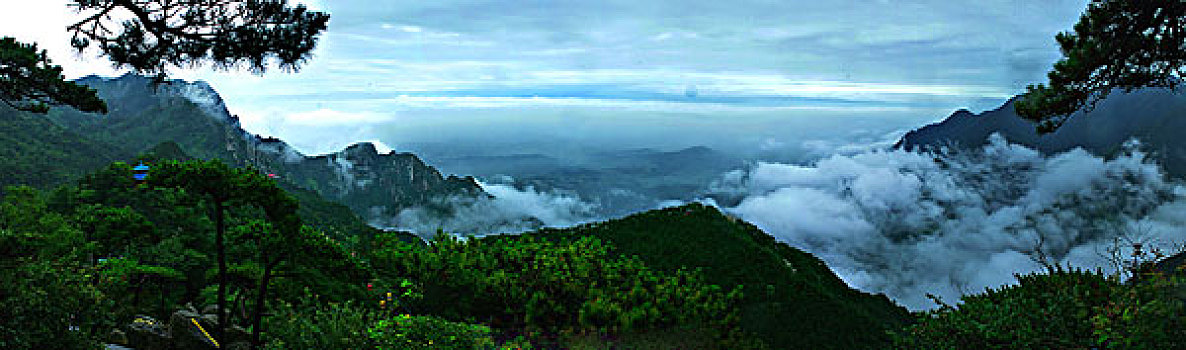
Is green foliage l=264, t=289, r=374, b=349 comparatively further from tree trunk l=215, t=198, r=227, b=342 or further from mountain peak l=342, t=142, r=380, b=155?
mountain peak l=342, t=142, r=380, b=155

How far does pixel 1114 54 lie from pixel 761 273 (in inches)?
311

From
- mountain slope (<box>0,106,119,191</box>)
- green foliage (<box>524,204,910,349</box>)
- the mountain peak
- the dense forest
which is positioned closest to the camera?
the dense forest

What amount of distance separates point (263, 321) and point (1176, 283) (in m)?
11.1

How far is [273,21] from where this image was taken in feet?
25.3

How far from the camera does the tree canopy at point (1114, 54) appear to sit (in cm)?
803

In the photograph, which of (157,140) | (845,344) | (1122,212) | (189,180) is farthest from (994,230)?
(157,140)

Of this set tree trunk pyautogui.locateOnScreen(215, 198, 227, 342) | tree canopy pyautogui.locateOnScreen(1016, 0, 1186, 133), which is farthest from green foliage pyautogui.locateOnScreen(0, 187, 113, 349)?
tree canopy pyautogui.locateOnScreen(1016, 0, 1186, 133)

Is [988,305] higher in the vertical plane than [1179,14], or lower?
lower

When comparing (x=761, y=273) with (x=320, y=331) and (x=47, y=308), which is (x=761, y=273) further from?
(x=47, y=308)

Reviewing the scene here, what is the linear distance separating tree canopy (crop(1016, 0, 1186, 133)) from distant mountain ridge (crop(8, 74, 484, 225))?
14301 centimetres

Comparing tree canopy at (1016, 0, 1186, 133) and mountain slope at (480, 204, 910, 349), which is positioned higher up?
tree canopy at (1016, 0, 1186, 133)

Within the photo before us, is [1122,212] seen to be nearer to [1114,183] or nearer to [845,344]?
[1114,183]

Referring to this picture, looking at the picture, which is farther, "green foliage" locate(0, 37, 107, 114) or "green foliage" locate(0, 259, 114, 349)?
"green foliage" locate(0, 37, 107, 114)

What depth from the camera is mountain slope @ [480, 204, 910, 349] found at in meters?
11.9
